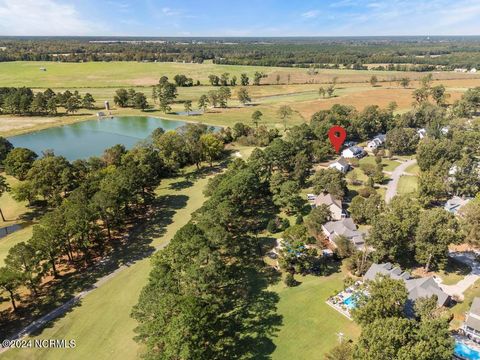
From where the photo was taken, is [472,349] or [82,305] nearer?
[472,349]

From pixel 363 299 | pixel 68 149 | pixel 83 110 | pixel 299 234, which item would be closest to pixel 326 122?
pixel 299 234

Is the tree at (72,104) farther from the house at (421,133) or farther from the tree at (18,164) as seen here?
the house at (421,133)

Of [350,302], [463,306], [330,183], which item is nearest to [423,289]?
[463,306]

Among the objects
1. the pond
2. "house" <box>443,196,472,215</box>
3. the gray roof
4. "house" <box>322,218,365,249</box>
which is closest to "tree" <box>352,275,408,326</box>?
"house" <box>322,218,365,249</box>

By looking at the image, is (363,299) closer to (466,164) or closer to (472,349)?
(472,349)

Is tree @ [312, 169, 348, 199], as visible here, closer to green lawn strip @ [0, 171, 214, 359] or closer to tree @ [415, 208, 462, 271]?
tree @ [415, 208, 462, 271]

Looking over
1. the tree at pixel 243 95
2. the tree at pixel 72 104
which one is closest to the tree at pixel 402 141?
the tree at pixel 243 95

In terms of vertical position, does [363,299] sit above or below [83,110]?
below
